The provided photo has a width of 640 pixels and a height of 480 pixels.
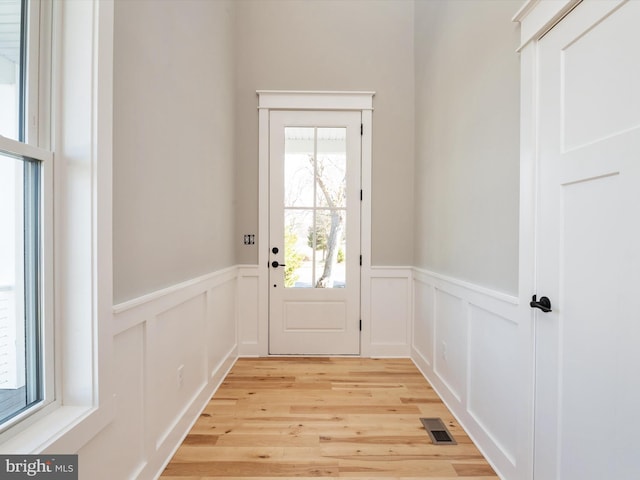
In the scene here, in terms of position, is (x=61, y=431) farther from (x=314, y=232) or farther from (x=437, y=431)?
(x=314, y=232)

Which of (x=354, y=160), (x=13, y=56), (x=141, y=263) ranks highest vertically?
(x=354, y=160)

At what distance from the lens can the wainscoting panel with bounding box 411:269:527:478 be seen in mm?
1502

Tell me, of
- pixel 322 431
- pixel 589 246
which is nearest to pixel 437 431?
pixel 322 431

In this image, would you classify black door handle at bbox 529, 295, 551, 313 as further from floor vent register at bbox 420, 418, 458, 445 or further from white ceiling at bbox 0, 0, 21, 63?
white ceiling at bbox 0, 0, 21, 63

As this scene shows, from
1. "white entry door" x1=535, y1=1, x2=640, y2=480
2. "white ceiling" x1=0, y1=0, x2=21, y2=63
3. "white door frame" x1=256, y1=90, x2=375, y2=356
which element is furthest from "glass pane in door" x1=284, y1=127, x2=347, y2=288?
"white ceiling" x1=0, y1=0, x2=21, y2=63

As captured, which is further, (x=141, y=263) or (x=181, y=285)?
(x=181, y=285)

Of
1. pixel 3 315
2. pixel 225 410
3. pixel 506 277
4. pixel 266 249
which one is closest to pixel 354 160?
pixel 266 249

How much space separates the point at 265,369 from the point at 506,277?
81.7 inches

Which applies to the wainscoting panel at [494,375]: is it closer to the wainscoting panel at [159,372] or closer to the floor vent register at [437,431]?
the floor vent register at [437,431]

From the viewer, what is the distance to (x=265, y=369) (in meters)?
2.77

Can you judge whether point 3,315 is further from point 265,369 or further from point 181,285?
point 265,369

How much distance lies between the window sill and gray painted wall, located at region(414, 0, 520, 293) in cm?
177

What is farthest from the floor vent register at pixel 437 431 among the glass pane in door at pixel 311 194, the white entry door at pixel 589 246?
the glass pane in door at pixel 311 194

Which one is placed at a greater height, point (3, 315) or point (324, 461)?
point (3, 315)
